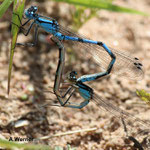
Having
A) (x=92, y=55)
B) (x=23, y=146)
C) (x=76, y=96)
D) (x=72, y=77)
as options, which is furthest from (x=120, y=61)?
(x=23, y=146)

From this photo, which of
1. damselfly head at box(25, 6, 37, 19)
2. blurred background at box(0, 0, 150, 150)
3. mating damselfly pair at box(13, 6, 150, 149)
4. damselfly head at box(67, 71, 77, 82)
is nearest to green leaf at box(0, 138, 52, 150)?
blurred background at box(0, 0, 150, 150)

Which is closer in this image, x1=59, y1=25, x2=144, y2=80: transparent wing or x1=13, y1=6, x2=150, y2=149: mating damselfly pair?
x1=13, y1=6, x2=150, y2=149: mating damselfly pair

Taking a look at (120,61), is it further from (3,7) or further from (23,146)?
(23,146)

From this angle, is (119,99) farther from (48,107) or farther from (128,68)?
(48,107)

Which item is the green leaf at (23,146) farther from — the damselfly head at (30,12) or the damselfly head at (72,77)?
the damselfly head at (30,12)

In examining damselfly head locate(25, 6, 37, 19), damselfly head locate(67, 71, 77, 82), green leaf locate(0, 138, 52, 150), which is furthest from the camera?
damselfly head locate(67, 71, 77, 82)

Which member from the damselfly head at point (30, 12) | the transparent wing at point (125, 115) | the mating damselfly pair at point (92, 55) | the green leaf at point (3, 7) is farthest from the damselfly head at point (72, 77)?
the green leaf at point (3, 7)

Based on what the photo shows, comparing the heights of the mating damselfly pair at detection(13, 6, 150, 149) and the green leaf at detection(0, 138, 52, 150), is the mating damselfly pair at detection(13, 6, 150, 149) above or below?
above

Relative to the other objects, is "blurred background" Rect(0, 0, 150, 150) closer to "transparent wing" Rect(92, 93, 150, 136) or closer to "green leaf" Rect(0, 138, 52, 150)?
"transparent wing" Rect(92, 93, 150, 136)
